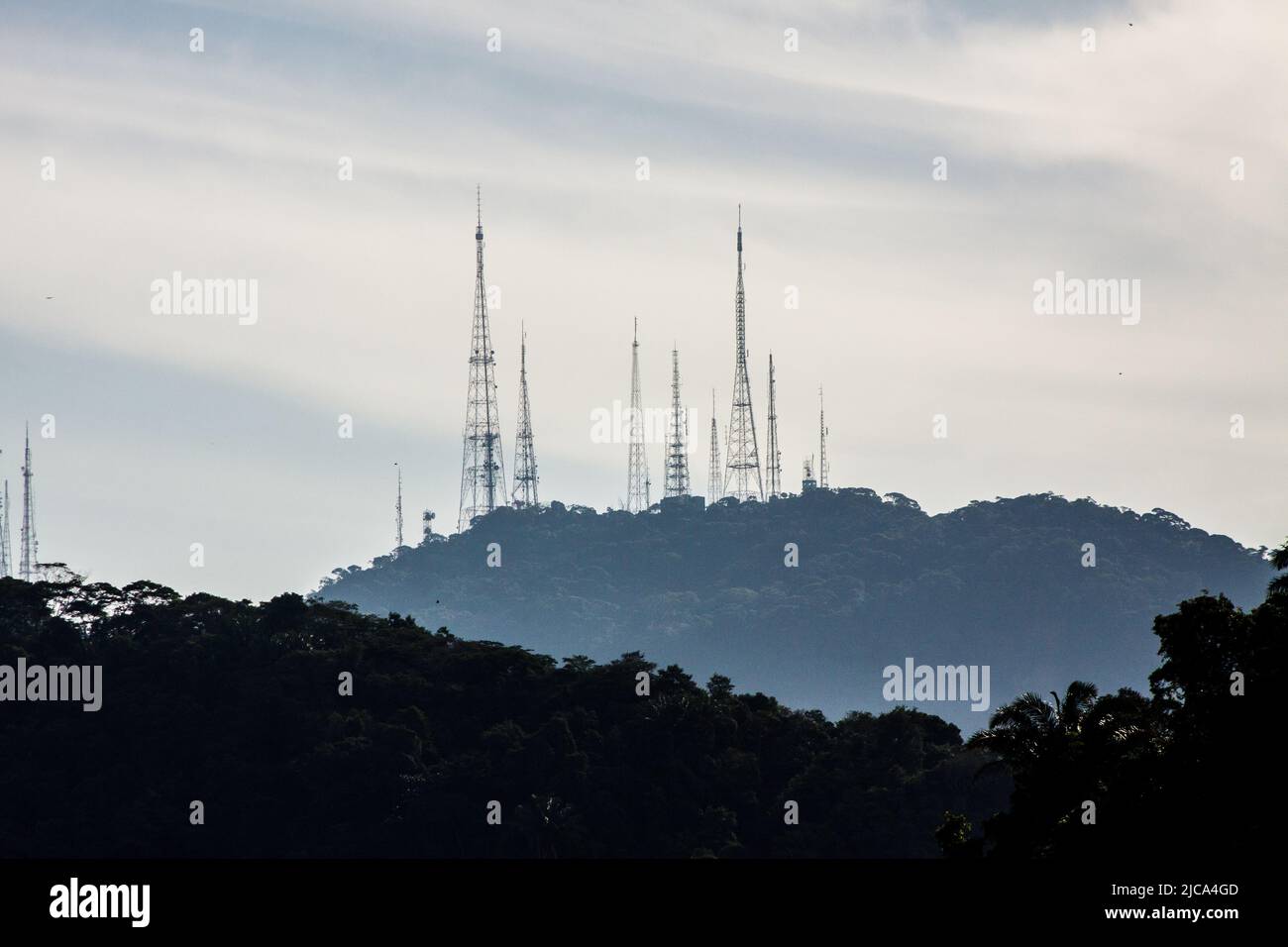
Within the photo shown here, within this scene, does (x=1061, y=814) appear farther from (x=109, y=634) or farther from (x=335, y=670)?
(x=109, y=634)

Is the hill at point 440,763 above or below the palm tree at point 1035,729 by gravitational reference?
below

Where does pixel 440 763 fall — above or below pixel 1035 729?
below

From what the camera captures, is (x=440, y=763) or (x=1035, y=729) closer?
(x=1035, y=729)

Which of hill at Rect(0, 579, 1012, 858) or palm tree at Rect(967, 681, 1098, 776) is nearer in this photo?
palm tree at Rect(967, 681, 1098, 776)

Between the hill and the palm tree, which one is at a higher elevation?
the palm tree

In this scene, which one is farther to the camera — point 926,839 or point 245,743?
point 245,743

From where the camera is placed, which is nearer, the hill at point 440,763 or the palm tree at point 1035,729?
the palm tree at point 1035,729
